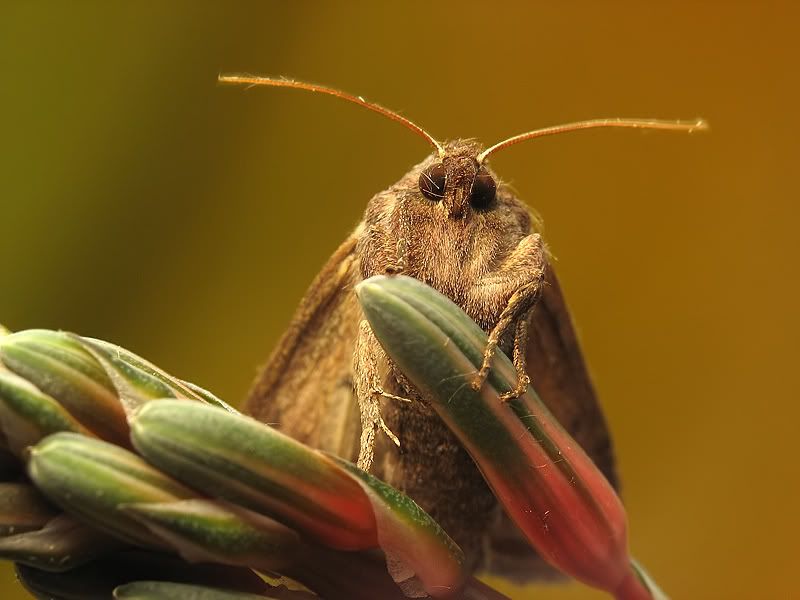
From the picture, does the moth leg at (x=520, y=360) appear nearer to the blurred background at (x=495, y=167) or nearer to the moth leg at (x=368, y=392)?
the moth leg at (x=368, y=392)

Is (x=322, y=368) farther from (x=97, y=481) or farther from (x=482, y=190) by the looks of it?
(x=97, y=481)

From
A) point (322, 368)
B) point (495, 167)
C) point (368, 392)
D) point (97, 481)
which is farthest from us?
point (495, 167)

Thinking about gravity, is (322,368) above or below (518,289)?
below

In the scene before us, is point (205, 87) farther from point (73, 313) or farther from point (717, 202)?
point (717, 202)

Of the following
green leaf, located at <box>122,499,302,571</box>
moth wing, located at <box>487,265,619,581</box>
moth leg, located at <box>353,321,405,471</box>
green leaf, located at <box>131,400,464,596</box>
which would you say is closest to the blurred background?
moth wing, located at <box>487,265,619,581</box>

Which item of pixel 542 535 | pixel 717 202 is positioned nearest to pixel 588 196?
pixel 717 202

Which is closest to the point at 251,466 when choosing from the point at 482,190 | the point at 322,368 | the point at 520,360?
the point at 520,360

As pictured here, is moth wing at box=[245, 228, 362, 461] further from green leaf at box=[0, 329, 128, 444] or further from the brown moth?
green leaf at box=[0, 329, 128, 444]

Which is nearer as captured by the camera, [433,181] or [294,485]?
[294,485]
